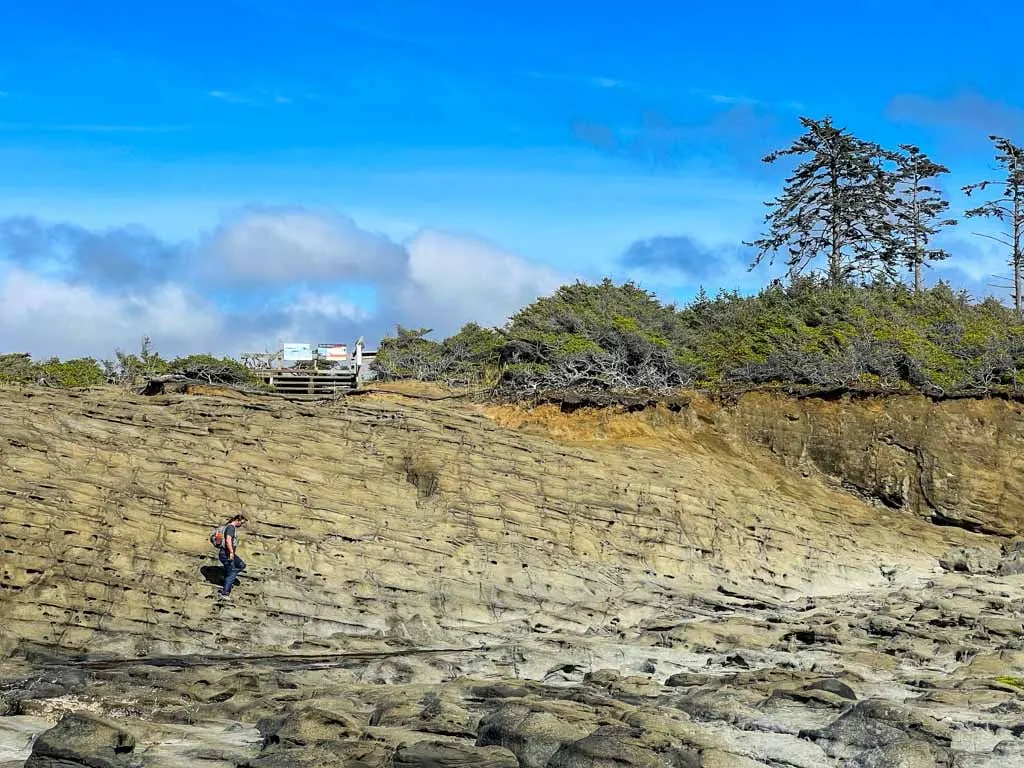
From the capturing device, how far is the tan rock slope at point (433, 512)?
17766mm

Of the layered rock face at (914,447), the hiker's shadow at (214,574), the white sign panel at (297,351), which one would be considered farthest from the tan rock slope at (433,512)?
the white sign panel at (297,351)

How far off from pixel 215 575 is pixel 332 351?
15174mm

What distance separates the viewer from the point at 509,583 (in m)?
20.4

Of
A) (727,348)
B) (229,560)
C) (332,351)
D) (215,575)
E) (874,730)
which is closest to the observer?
(874,730)

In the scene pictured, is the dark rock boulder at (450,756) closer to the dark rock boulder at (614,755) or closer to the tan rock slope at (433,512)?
the dark rock boulder at (614,755)

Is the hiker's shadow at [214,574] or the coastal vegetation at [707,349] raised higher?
the coastal vegetation at [707,349]

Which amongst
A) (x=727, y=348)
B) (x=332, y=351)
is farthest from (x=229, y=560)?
(x=727, y=348)

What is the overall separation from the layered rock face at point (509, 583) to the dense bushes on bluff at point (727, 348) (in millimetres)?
1072

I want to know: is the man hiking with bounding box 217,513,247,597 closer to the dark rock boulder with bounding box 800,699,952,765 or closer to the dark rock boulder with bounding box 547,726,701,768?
the dark rock boulder with bounding box 547,726,701,768

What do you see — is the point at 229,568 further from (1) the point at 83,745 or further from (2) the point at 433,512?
(1) the point at 83,745

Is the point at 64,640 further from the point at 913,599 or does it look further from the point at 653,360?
the point at 653,360

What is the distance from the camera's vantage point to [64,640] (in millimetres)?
16375

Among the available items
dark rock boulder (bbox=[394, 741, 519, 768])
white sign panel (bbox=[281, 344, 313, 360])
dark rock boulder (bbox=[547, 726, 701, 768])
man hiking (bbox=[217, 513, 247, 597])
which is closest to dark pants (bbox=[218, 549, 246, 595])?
man hiking (bbox=[217, 513, 247, 597])

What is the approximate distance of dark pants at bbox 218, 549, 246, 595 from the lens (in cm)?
1795
